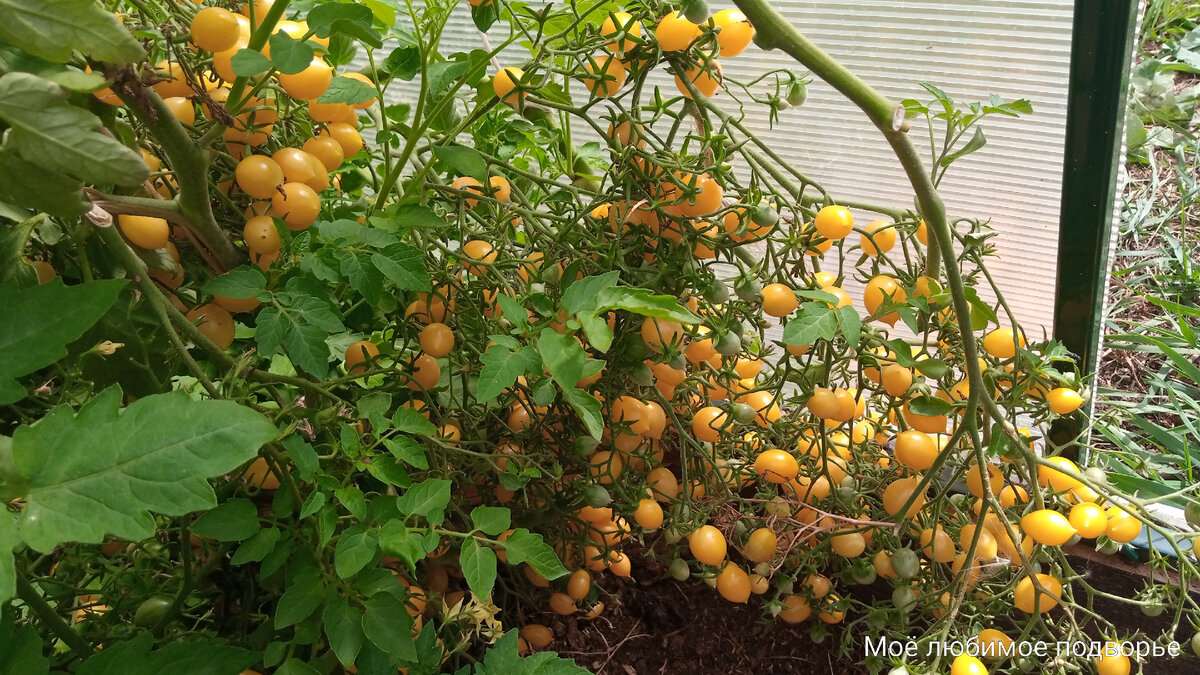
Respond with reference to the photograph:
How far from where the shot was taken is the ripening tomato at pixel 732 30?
0.49m

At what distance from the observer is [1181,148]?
0.95m

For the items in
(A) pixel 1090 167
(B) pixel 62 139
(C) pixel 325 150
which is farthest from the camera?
(A) pixel 1090 167

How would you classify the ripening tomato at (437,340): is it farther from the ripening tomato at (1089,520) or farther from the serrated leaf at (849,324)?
the ripening tomato at (1089,520)

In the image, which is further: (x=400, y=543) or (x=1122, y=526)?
(x=1122, y=526)

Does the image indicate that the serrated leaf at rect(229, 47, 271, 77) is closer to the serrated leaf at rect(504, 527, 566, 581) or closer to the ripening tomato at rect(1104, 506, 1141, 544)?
the serrated leaf at rect(504, 527, 566, 581)

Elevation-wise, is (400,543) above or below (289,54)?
below

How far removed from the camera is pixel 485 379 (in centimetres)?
44

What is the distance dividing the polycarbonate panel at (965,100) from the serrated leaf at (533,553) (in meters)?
0.54

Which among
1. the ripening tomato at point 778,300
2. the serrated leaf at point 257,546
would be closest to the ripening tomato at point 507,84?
the ripening tomato at point 778,300

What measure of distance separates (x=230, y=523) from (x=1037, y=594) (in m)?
0.55

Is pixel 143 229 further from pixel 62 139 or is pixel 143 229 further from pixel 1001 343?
pixel 1001 343

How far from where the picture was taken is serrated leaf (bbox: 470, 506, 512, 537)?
49 cm

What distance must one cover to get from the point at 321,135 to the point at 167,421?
29 centimetres

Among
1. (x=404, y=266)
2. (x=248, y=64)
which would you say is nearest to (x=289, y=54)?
(x=248, y=64)
